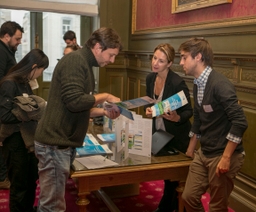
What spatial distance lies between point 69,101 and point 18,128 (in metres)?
0.91

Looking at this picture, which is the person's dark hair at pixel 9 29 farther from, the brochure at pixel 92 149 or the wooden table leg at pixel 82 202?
the wooden table leg at pixel 82 202

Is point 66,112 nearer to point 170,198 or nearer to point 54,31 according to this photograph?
point 170,198

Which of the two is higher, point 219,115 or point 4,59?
point 4,59

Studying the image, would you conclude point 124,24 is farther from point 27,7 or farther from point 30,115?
point 30,115

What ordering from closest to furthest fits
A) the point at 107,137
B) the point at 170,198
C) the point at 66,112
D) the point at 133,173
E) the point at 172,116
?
1. the point at 66,112
2. the point at 133,173
3. the point at 172,116
4. the point at 107,137
5. the point at 170,198

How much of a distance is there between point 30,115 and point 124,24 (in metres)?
3.58

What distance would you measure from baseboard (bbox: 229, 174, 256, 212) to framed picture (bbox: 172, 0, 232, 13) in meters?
1.73

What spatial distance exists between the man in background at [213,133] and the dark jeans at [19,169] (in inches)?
48.6

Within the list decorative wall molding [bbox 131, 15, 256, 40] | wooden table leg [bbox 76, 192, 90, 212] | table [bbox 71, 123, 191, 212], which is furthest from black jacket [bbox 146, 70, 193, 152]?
wooden table leg [bbox 76, 192, 90, 212]

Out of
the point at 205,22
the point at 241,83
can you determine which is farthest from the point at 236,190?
the point at 205,22

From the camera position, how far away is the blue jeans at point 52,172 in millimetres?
2072

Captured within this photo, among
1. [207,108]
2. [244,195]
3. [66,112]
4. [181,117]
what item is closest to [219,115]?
[207,108]

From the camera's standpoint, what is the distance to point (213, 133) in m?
2.18

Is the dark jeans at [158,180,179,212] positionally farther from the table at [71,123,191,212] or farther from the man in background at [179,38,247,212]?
the man in background at [179,38,247,212]
